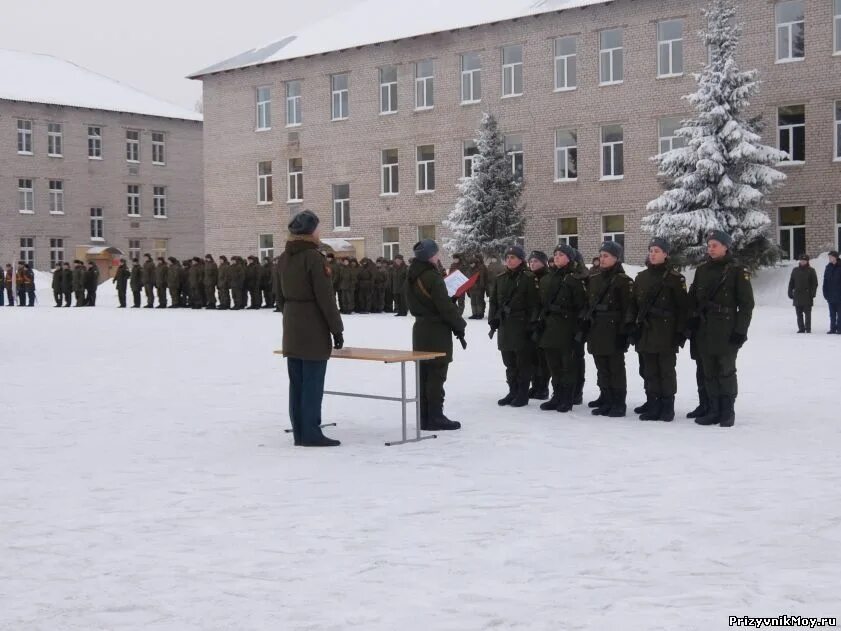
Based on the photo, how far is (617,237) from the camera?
4019 cm

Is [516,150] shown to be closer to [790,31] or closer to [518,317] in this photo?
[790,31]

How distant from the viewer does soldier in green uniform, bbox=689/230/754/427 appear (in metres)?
10.5

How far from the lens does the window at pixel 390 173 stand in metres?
46.1

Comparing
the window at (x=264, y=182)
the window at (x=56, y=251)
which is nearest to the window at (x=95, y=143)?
the window at (x=56, y=251)

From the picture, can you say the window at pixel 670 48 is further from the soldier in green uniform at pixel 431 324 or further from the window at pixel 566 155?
the soldier in green uniform at pixel 431 324

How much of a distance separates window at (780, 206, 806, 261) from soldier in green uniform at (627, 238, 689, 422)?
2665 cm

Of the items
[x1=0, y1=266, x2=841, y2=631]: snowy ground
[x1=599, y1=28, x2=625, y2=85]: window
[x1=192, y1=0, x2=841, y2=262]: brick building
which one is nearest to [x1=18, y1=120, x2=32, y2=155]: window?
[x1=192, y1=0, x2=841, y2=262]: brick building

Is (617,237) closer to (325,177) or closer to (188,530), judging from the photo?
(325,177)

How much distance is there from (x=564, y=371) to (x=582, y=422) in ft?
2.89

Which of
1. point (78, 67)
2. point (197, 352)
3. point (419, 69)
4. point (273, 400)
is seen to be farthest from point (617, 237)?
point (78, 67)

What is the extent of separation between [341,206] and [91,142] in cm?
2159

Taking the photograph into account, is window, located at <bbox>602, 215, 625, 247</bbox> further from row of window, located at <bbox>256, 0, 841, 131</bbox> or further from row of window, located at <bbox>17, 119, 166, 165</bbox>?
row of window, located at <bbox>17, 119, 166, 165</bbox>

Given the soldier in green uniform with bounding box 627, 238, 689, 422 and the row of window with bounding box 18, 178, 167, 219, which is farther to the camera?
the row of window with bounding box 18, 178, 167, 219

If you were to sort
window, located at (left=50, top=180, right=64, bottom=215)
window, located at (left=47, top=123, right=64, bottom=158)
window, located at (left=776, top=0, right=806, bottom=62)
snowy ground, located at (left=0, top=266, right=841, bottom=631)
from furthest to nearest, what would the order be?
window, located at (left=50, top=180, right=64, bottom=215), window, located at (left=47, top=123, right=64, bottom=158), window, located at (left=776, top=0, right=806, bottom=62), snowy ground, located at (left=0, top=266, right=841, bottom=631)
